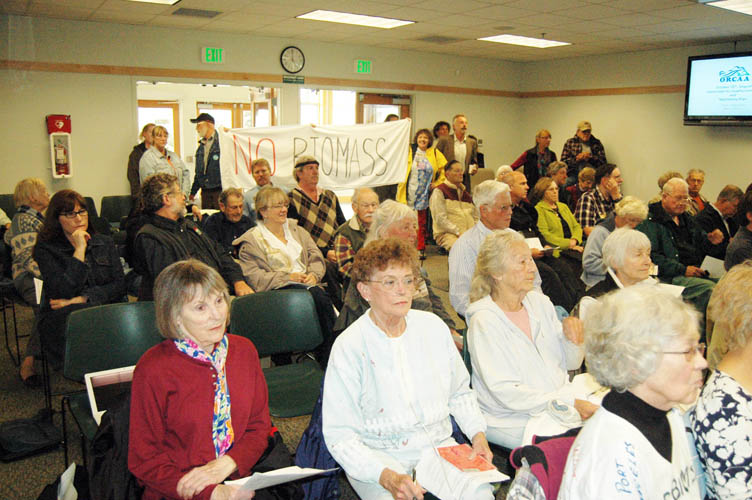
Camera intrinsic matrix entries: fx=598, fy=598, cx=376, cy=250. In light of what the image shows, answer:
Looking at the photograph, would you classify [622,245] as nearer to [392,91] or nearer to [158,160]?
[158,160]

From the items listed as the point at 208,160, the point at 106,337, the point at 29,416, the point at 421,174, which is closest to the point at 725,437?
the point at 106,337

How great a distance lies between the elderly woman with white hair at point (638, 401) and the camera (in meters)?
1.39

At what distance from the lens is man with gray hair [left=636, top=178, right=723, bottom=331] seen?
4.60 m

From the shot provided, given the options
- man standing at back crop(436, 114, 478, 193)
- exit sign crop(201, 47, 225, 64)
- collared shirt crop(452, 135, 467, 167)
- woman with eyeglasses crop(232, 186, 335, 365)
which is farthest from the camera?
collared shirt crop(452, 135, 467, 167)

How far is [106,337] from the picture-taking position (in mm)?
2729

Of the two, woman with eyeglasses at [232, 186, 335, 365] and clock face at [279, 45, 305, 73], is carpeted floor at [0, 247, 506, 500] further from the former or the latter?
clock face at [279, 45, 305, 73]

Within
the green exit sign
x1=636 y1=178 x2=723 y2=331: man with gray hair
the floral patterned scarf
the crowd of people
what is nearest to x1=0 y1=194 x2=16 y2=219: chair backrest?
the crowd of people

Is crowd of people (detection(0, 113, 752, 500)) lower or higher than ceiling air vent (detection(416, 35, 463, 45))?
lower

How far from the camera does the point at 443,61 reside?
1054 centimetres

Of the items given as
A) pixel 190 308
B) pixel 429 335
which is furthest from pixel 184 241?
pixel 429 335

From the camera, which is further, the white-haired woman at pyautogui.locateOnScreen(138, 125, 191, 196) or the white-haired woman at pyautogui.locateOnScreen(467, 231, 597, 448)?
the white-haired woman at pyautogui.locateOnScreen(138, 125, 191, 196)

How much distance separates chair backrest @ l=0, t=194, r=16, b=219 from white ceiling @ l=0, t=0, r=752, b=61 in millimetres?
2046

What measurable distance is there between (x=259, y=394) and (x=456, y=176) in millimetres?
5219

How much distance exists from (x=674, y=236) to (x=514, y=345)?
3.19m
